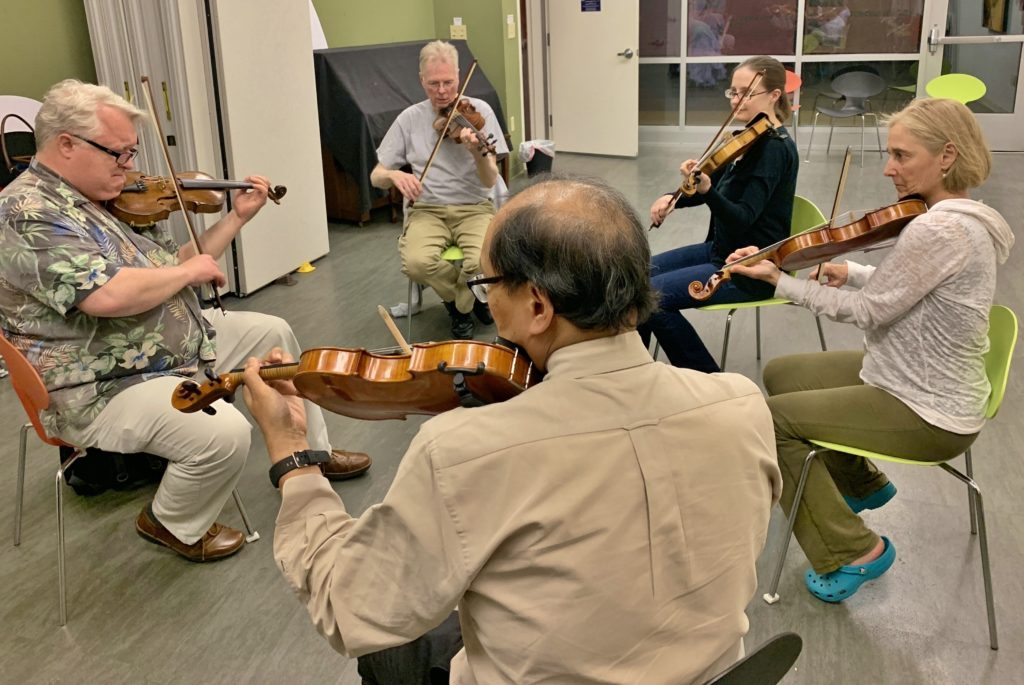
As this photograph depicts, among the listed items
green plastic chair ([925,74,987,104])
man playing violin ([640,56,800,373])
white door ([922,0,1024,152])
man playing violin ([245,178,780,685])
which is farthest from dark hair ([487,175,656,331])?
white door ([922,0,1024,152])

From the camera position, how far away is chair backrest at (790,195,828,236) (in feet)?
10.4

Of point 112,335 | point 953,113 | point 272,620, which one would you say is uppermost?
point 953,113

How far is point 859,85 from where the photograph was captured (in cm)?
749

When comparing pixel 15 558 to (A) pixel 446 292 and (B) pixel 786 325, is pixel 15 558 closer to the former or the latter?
(A) pixel 446 292

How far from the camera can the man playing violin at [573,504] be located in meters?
1.09

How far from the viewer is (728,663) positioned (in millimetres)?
1231

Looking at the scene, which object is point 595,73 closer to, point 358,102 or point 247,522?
point 358,102

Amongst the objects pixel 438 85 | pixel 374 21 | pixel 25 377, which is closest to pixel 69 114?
pixel 25 377

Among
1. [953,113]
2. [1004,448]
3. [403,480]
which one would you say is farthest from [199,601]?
[1004,448]

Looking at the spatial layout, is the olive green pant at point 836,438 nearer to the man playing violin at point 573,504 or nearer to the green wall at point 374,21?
the man playing violin at point 573,504

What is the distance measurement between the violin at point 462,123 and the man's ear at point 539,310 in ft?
8.89

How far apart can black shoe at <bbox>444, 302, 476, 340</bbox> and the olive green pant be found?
1.86 m

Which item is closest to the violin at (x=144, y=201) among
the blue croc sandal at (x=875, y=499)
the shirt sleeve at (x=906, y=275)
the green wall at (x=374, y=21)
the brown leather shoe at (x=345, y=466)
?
the brown leather shoe at (x=345, y=466)

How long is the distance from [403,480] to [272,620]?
1401mm
